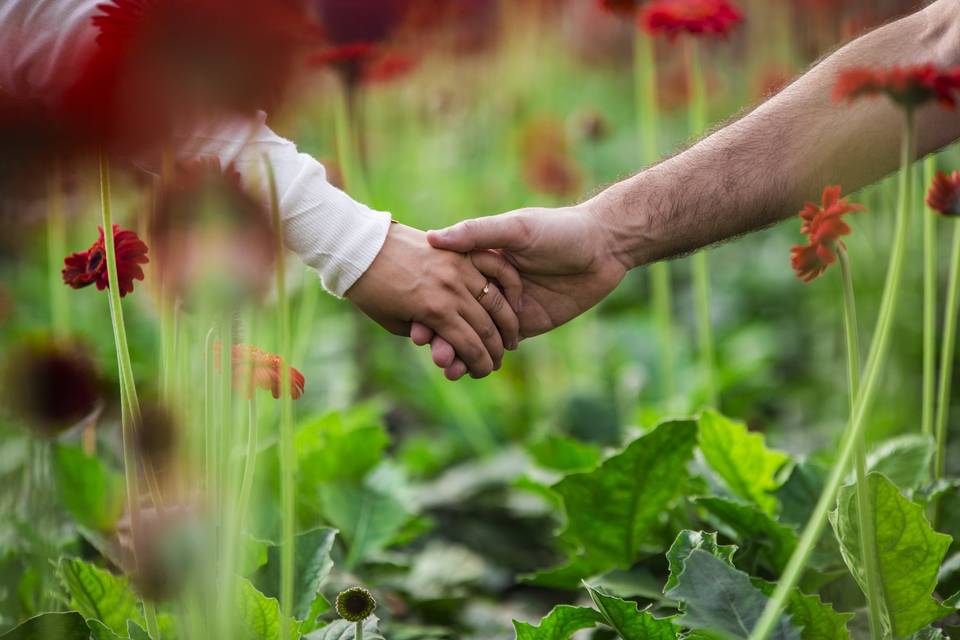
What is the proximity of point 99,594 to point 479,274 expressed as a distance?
555mm

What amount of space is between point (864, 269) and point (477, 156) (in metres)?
1.79

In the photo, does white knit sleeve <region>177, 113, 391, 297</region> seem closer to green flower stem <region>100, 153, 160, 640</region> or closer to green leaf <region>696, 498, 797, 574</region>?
green flower stem <region>100, 153, 160, 640</region>

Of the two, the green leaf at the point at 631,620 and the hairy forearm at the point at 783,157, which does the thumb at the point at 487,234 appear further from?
the green leaf at the point at 631,620

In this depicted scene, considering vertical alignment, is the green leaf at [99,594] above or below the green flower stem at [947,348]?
below

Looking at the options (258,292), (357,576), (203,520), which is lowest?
(357,576)

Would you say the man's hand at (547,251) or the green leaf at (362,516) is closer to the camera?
the man's hand at (547,251)

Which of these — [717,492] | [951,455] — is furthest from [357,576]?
[951,455]

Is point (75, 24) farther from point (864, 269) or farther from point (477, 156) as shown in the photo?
point (477, 156)

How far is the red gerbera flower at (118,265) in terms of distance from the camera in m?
0.90

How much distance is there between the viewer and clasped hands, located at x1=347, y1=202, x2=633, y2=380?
1.23m

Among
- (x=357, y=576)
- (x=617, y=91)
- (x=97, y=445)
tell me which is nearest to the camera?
(x=357, y=576)

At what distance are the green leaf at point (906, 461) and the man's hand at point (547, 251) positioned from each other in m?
0.38

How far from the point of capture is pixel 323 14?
1832mm

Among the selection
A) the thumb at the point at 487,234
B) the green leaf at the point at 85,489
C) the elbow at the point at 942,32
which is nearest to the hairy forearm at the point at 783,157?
the elbow at the point at 942,32
